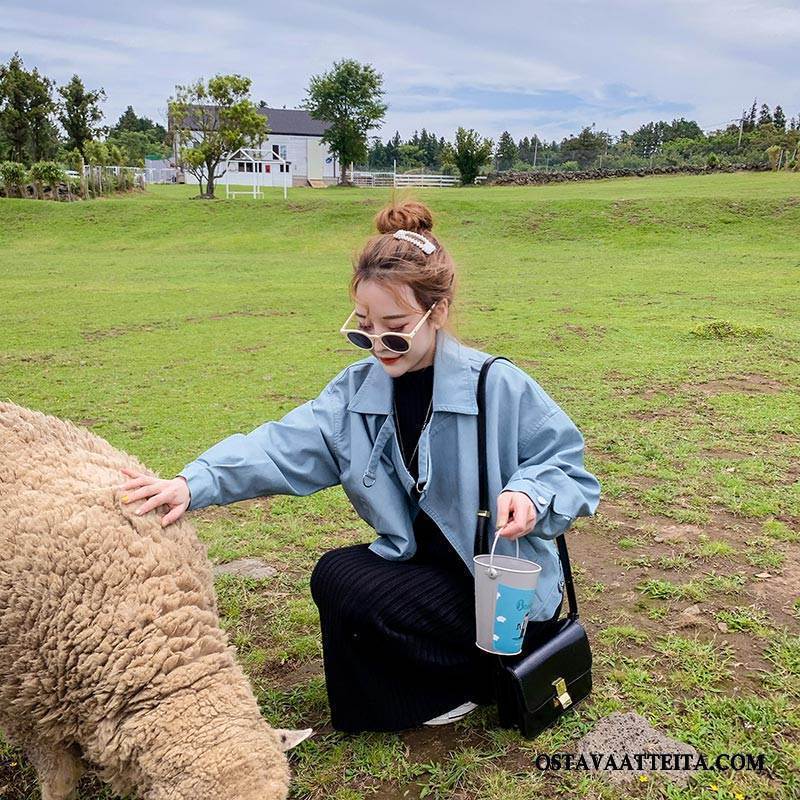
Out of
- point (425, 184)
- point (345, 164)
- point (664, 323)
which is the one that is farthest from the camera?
point (345, 164)

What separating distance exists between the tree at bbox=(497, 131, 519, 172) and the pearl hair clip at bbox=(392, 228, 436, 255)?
6945cm

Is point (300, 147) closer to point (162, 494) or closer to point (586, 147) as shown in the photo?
point (586, 147)

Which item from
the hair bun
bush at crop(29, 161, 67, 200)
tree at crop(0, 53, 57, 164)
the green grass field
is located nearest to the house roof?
tree at crop(0, 53, 57, 164)

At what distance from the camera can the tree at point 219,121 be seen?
3212 centimetres

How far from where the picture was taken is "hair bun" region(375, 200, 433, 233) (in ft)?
8.46

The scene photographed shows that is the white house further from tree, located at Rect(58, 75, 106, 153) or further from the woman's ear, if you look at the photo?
the woman's ear

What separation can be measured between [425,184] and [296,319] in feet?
→ 115

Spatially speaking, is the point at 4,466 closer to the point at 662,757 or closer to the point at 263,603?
the point at 263,603

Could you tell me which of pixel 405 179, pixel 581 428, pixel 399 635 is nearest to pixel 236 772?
pixel 399 635

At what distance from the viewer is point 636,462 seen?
200 inches

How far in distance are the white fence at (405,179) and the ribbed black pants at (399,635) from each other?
36989mm

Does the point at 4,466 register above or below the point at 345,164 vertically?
below

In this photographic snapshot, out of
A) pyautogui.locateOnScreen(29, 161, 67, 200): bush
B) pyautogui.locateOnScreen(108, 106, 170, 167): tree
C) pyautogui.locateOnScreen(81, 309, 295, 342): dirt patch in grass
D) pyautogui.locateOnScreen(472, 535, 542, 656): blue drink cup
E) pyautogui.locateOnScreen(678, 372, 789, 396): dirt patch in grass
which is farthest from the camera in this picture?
pyautogui.locateOnScreen(108, 106, 170, 167): tree

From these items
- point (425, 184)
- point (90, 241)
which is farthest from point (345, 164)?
point (90, 241)
